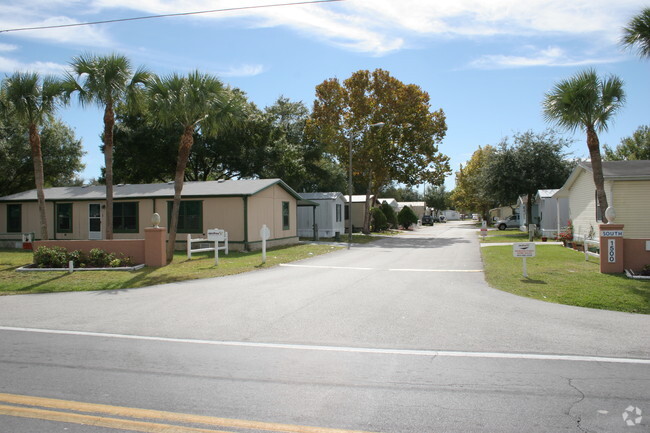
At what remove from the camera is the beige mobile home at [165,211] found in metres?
22.6

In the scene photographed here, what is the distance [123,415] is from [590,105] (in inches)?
654

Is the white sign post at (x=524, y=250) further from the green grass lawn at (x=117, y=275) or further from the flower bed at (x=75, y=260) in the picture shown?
the flower bed at (x=75, y=260)

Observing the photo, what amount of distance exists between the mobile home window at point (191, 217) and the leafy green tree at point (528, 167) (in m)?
24.9

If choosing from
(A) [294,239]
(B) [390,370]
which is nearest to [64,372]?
(B) [390,370]

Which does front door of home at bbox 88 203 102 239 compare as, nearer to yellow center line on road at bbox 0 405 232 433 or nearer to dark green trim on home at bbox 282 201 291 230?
dark green trim on home at bbox 282 201 291 230

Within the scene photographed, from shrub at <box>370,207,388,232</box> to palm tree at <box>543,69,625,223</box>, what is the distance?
91.8 ft

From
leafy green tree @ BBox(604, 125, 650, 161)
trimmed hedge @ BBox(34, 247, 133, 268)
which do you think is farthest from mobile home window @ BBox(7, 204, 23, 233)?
leafy green tree @ BBox(604, 125, 650, 161)

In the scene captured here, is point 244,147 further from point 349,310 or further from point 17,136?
point 349,310

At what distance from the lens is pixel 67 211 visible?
25953 mm

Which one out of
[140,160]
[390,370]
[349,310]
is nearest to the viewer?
[390,370]

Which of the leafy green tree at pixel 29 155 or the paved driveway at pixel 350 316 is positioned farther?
the leafy green tree at pixel 29 155

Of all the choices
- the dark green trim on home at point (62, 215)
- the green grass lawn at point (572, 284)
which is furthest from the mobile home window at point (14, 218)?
the green grass lawn at point (572, 284)

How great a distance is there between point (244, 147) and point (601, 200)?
27.1 meters

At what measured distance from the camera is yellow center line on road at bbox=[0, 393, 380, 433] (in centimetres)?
399
